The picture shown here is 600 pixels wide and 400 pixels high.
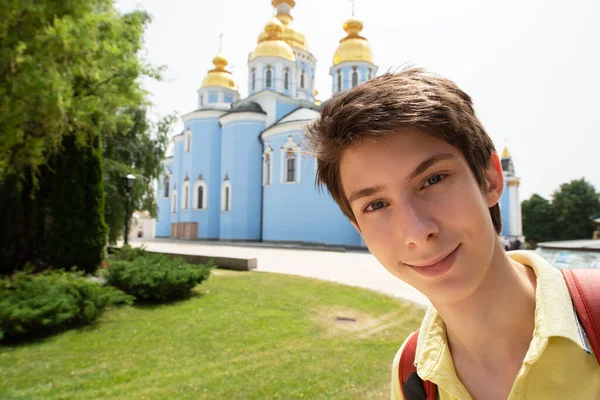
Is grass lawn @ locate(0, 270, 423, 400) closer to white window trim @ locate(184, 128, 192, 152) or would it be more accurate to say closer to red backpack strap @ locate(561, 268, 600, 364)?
red backpack strap @ locate(561, 268, 600, 364)

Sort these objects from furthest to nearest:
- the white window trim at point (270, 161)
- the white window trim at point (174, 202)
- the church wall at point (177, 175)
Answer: the white window trim at point (174, 202) < the church wall at point (177, 175) < the white window trim at point (270, 161)

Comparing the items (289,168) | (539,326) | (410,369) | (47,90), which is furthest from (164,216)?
(539,326)

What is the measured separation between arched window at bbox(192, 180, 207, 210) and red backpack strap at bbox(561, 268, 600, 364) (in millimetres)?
Result: 30726

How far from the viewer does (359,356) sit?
171 inches

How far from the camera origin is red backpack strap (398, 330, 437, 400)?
1.10 meters

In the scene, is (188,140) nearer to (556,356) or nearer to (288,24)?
(288,24)

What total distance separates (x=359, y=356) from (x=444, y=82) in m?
3.92

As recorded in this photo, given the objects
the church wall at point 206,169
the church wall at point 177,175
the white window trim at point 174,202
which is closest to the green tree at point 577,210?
the church wall at point 206,169

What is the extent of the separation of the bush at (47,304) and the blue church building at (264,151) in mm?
17844

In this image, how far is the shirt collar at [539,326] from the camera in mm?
866

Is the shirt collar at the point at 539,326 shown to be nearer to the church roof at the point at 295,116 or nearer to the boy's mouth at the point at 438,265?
the boy's mouth at the point at 438,265

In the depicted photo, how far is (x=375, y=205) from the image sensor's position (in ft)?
3.62

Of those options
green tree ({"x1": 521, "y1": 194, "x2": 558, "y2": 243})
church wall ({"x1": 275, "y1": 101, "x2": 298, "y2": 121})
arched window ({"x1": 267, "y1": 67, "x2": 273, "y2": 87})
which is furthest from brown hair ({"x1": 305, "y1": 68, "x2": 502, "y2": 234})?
green tree ({"x1": 521, "y1": 194, "x2": 558, "y2": 243})

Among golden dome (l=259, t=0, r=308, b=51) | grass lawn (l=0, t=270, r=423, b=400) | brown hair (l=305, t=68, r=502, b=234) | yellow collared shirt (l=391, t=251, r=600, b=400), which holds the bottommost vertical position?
grass lawn (l=0, t=270, r=423, b=400)
